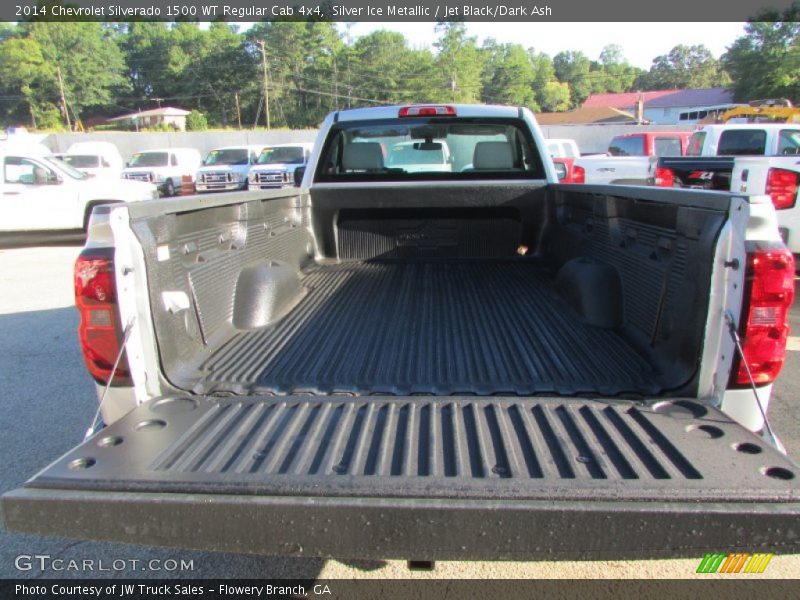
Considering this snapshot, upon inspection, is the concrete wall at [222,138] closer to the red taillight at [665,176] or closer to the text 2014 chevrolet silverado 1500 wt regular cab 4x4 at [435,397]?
the red taillight at [665,176]

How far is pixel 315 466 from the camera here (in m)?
1.72

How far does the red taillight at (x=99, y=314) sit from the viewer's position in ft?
6.69

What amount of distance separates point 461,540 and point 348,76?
78528 mm

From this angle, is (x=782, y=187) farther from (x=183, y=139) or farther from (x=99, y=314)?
(x=183, y=139)

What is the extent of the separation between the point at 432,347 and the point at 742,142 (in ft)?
38.7

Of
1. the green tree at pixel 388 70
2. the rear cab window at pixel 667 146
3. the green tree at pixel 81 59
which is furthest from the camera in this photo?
the green tree at pixel 388 70

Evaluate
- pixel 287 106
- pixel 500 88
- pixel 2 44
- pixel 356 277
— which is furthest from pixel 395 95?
pixel 356 277

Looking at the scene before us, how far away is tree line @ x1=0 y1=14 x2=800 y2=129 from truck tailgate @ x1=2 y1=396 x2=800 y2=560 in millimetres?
66435

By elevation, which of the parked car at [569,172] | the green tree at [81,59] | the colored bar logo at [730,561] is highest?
the green tree at [81,59]

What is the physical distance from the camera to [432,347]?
2758 millimetres

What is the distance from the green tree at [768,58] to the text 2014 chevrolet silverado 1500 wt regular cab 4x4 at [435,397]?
6089cm

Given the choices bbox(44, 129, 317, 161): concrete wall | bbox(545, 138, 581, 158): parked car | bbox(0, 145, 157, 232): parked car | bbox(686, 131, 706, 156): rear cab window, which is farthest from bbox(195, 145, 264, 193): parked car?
bbox(44, 129, 317, 161): concrete wall

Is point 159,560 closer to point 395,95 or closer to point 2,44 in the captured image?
point 395,95

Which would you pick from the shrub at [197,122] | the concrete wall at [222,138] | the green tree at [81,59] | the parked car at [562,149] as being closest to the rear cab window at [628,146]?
the parked car at [562,149]
